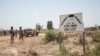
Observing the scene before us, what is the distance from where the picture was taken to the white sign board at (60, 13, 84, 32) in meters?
9.21

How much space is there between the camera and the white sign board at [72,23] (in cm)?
921

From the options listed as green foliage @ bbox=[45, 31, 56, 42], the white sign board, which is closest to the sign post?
the white sign board

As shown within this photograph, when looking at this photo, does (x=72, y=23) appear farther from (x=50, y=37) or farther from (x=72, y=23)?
(x=50, y=37)

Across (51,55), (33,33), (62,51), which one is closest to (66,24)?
(62,51)

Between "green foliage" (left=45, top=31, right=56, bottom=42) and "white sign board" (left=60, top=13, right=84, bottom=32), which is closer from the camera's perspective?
"white sign board" (left=60, top=13, right=84, bottom=32)

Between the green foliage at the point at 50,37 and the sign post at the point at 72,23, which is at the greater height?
the sign post at the point at 72,23

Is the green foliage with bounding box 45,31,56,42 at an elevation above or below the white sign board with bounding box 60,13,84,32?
below

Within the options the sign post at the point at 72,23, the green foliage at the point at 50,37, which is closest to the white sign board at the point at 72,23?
the sign post at the point at 72,23

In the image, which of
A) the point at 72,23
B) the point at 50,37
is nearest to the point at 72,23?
the point at 72,23

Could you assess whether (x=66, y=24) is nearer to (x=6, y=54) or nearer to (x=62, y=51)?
(x=62, y=51)

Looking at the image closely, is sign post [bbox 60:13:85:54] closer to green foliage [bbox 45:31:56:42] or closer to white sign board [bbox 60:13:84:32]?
white sign board [bbox 60:13:84:32]

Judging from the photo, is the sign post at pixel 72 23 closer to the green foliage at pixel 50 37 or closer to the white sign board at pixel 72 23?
the white sign board at pixel 72 23

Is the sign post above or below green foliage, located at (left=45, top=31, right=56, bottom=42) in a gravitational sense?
above

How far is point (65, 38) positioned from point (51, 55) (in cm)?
826
